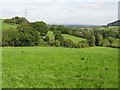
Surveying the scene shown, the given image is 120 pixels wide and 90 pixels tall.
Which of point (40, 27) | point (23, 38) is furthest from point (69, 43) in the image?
point (23, 38)

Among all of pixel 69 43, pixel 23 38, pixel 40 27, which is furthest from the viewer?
pixel 40 27

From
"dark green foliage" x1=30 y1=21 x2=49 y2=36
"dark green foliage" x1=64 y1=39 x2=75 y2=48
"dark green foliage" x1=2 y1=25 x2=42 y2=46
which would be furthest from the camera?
"dark green foliage" x1=30 y1=21 x2=49 y2=36

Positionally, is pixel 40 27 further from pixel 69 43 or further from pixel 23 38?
pixel 23 38

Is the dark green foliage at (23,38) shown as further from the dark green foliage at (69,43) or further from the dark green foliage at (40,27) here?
the dark green foliage at (40,27)

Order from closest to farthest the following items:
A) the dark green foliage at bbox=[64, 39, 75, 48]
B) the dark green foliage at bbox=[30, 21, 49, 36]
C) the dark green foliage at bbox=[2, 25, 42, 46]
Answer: the dark green foliage at bbox=[2, 25, 42, 46] → the dark green foliage at bbox=[64, 39, 75, 48] → the dark green foliage at bbox=[30, 21, 49, 36]

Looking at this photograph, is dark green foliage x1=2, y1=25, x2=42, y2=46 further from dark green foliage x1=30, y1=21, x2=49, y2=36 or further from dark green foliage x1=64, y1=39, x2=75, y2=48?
dark green foliage x1=30, y1=21, x2=49, y2=36

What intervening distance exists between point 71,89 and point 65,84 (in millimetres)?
595

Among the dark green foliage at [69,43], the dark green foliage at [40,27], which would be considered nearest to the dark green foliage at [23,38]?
the dark green foliage at [69,43]

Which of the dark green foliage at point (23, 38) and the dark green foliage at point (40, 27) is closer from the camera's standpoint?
the dark green foliage at point (23, 38)

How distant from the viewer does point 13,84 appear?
6.66 metres

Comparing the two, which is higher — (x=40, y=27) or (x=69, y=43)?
(x=40, y=27)

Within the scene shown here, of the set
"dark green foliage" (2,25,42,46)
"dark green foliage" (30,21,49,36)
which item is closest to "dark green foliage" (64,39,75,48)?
"dark green foliage" (30,21,49,36)

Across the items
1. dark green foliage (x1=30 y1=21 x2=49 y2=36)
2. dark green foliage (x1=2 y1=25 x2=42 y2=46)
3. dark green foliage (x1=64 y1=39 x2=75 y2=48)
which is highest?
dark green foliage (x1=30 y1=21 x2=49 y2=36)

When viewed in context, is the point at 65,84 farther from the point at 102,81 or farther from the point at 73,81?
the point at 102,81
